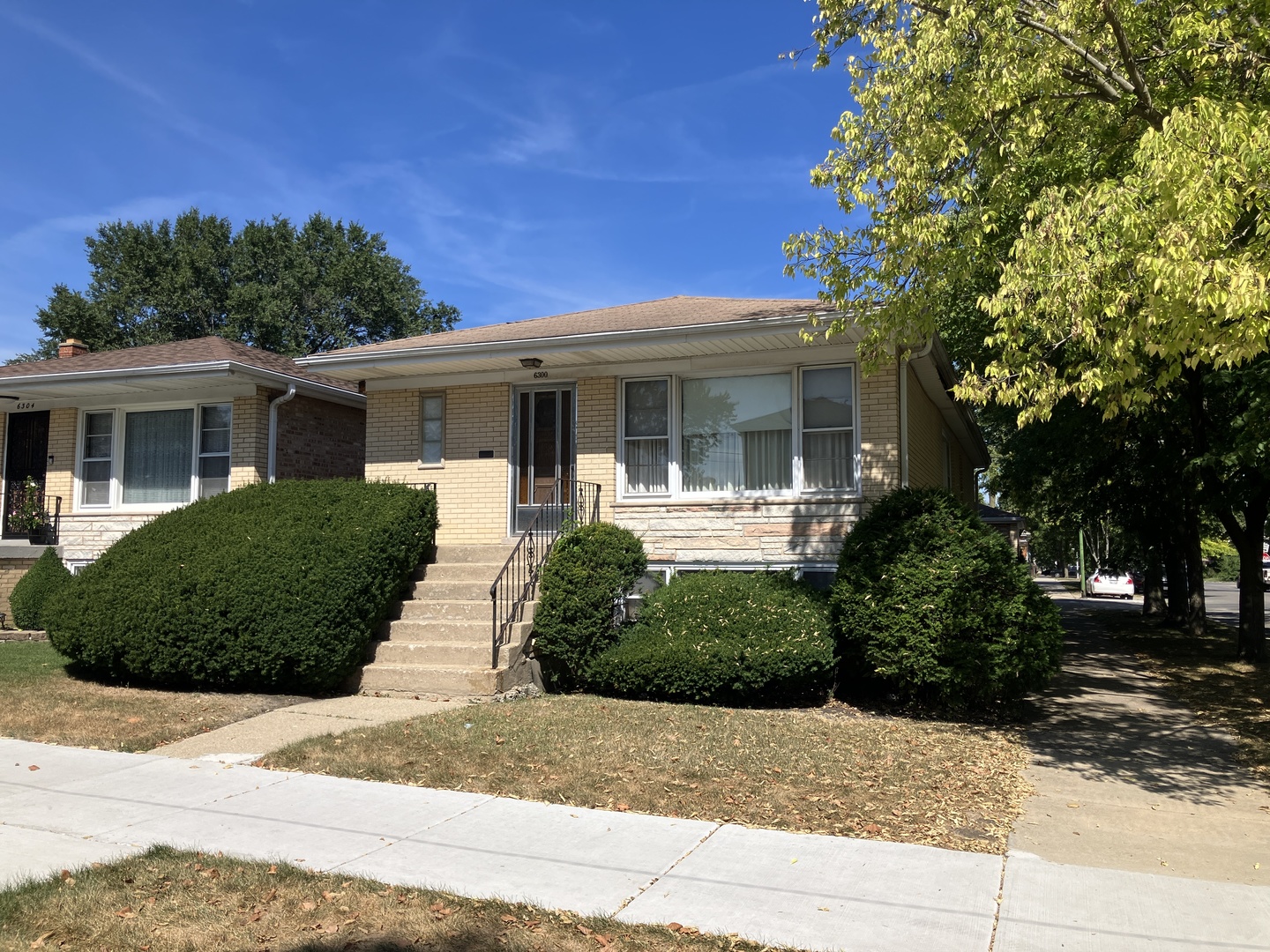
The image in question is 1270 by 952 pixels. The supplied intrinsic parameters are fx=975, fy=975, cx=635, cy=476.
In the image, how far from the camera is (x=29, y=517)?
15805 mm

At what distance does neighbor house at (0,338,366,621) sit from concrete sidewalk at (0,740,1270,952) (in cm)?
878

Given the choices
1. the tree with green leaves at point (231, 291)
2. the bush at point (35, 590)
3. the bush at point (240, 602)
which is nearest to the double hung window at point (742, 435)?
the bush at point (240, 602)

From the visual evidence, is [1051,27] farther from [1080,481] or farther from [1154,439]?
[1080,481]

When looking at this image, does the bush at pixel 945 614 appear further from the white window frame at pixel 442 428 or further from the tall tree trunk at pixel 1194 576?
the tall tree trunk at pixel 1194 576

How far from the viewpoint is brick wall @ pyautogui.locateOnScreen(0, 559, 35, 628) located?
15.8 m

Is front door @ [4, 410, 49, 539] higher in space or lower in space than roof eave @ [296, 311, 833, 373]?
lower

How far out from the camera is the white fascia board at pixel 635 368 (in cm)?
1214

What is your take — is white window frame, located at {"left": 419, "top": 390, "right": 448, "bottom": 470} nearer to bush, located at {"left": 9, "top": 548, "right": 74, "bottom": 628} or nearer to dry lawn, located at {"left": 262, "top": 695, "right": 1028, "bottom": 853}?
dry lawn, located at {"left": 262, "top": 695, "right": 1028, "bottom": 853}

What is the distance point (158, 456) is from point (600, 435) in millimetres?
7603

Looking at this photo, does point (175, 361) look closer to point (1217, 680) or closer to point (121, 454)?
point (121, 454)

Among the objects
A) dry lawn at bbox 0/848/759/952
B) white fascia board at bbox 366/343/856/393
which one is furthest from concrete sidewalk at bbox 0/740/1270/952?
white fascia board at bbox 366/343/856/393

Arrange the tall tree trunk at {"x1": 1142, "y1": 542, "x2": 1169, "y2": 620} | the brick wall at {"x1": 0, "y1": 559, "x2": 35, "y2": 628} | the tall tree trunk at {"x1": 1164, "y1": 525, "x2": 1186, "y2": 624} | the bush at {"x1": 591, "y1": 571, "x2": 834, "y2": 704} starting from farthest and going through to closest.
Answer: the tall tree trunk at {"x1": 1142, "y1": 542, "x2": 1169, "y2": 620} → the tall tree trunk at {"x1": 1164, "y1": 525, "x2": 1186, "y2": 624} → the brick wall at {"x1": 0, "y1": 559, "x2": 35, "y2": 628} → the bush at {"x1": 591, "y1": 571, "x2": 834, "y2": 704}

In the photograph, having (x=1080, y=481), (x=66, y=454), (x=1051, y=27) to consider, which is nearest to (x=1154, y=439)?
(x=1080, y=481)

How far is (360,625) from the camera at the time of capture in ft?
33.8
